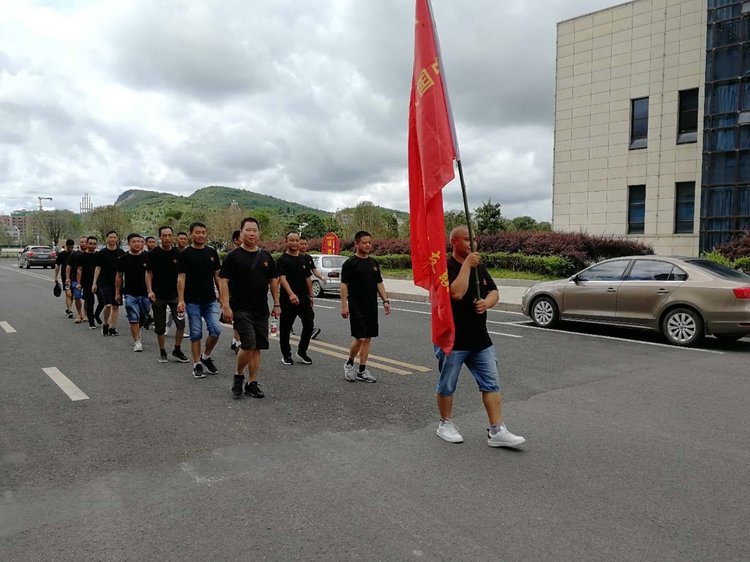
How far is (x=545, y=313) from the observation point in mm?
11453

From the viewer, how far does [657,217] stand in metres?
29.2

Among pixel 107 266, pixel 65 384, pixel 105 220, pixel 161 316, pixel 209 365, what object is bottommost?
pixel 65 384

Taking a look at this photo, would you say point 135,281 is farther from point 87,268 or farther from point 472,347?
point 472,347

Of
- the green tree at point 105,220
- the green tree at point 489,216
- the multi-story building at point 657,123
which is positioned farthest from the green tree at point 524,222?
the green tree at point 105,220

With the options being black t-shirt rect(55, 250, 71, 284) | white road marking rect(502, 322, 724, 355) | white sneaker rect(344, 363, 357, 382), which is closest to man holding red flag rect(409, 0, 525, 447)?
white sneaker rect(344, 363, 357, 382)

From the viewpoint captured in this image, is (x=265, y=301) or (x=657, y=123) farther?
(x=657, y=123)

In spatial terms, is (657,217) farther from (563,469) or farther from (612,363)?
(563,469)

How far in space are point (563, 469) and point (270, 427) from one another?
243 cm

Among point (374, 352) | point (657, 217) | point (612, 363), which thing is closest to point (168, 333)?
point (374, 352)

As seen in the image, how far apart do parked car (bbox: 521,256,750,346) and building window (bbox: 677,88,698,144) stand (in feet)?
70.3

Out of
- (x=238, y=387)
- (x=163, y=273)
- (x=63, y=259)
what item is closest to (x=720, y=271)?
(x=238, y=387)

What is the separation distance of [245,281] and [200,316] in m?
1.36

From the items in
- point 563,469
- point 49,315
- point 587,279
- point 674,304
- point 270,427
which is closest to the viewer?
point 563,469

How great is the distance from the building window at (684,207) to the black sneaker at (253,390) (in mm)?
27659
